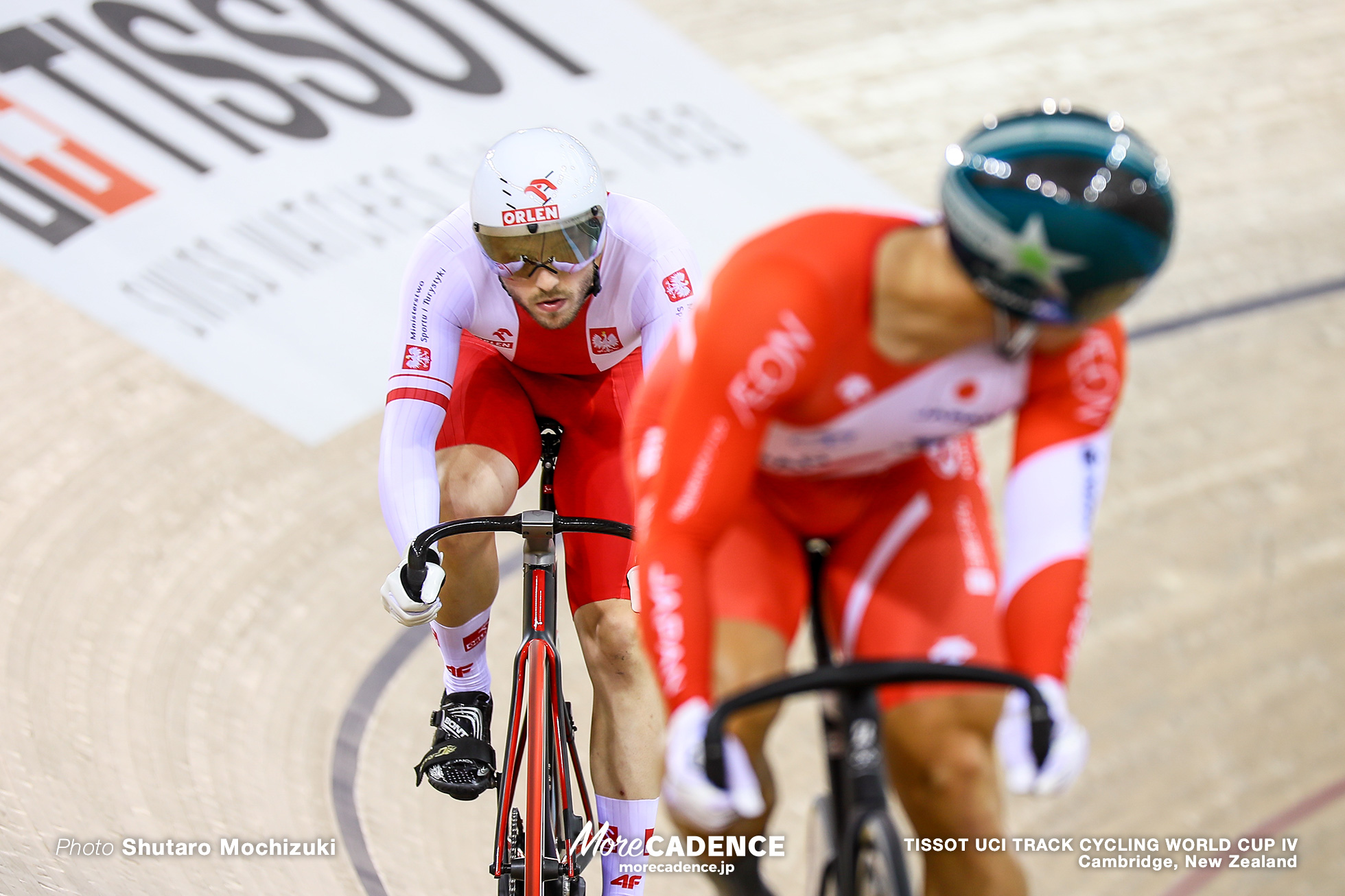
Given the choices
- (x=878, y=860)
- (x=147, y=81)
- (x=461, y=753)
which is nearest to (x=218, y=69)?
(x=147, y=81)

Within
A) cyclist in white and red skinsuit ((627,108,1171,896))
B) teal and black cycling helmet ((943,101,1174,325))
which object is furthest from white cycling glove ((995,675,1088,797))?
teal and black cycling helmet ((943,101,1174,325))

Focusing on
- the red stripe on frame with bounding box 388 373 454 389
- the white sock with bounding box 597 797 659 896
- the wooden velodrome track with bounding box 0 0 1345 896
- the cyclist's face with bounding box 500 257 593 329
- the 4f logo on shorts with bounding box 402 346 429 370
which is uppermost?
the cyclist's face with bounding box 500 257 593 329

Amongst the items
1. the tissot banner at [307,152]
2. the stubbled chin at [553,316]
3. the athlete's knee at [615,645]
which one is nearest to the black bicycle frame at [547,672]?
the athlete's knee at [615,645]

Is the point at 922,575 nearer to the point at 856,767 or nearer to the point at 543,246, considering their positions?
the point at 856,767

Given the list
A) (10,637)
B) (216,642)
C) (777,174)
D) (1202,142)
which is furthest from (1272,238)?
(10,637)

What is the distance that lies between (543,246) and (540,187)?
11 centimetres

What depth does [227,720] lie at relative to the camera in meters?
3.55

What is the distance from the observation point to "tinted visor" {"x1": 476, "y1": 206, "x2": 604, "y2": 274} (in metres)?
2.56

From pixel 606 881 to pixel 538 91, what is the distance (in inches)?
160

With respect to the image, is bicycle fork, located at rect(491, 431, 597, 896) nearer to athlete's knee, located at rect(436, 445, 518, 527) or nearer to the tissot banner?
athlete's knee, located at rect(436, 445, 518, 527)

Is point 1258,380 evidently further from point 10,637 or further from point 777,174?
point 10,637

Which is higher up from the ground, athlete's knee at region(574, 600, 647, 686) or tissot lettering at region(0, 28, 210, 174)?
athlete's knee at region(574, 600, 647, 686)

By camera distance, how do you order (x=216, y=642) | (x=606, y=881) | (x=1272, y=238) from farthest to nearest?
(x=1272, y=238) → (x=216, y=642) → (x=606, y=881)

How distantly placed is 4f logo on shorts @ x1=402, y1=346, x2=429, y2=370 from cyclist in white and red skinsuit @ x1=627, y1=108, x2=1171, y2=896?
2.64ft
